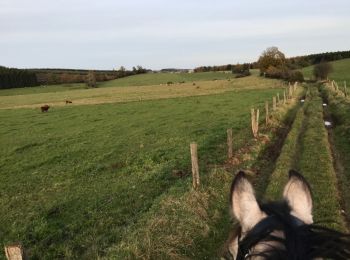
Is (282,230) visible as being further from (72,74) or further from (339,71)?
(72,74)

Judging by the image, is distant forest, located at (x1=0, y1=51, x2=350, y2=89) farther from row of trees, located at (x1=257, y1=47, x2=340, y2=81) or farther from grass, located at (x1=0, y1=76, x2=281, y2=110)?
grass, located at (x1=0, y1=76, x2=281, y2=110)

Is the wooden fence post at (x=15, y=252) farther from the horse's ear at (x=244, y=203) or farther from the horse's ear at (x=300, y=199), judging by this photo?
the horse's ear at (x=300, y=199)

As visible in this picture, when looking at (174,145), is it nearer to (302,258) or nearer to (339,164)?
(339,164)

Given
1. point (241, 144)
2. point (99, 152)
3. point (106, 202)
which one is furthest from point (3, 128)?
point (106, 202)

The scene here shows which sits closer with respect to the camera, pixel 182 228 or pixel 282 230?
pixel 282 230

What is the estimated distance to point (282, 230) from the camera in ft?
6.03

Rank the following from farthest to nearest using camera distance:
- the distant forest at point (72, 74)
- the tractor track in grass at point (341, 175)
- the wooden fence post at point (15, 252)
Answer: the distant forest at point (72, 74) < the tractor track in grass at point (341, 175) < the wooden fence post at point (15, 252)

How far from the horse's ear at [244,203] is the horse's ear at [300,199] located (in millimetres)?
188

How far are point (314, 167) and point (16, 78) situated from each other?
106 meters

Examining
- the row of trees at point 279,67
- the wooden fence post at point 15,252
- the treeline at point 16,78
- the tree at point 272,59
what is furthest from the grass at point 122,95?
the wooden fence post at point 15,252

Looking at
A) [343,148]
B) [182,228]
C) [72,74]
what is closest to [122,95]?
[343,148]

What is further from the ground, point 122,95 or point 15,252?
point 15,252

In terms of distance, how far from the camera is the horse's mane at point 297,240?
5.67 feet

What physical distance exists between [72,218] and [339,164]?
8129 mm
